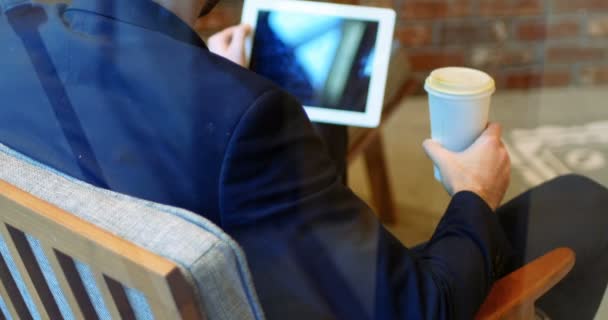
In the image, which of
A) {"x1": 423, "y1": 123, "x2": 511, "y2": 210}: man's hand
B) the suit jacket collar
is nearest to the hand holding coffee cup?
{"x1": 423, "y1": 123, "x2": 511, "y2": 210}: man's hand

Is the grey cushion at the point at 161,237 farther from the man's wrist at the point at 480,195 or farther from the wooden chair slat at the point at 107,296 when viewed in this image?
the man's wrist at the point at 480,195

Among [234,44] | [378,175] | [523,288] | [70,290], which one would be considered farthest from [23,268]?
[378,175]

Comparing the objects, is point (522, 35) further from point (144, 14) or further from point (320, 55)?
point (144, 14)

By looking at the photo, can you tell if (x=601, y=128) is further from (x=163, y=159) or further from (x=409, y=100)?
(x=163, y=159)

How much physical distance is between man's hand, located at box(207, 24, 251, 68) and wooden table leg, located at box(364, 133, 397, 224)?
0.65 meters

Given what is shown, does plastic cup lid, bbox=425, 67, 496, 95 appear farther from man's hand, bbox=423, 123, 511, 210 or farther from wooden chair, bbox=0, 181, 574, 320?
wooden chair, bbox=0, 181, 574, 320

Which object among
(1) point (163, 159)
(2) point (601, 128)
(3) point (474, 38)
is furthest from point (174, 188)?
(3) point (474, 38)

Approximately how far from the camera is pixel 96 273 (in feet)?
1.87

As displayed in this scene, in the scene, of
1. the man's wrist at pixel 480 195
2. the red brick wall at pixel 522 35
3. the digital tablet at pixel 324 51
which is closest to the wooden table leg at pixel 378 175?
the red brick wall at pixel 522 35

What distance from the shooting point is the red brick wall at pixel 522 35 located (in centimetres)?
150

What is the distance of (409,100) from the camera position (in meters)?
1.45

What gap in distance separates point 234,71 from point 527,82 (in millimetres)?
1115

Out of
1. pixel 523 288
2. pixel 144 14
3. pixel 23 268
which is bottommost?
pixel 523 288

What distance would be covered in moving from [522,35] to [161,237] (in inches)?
47.0
